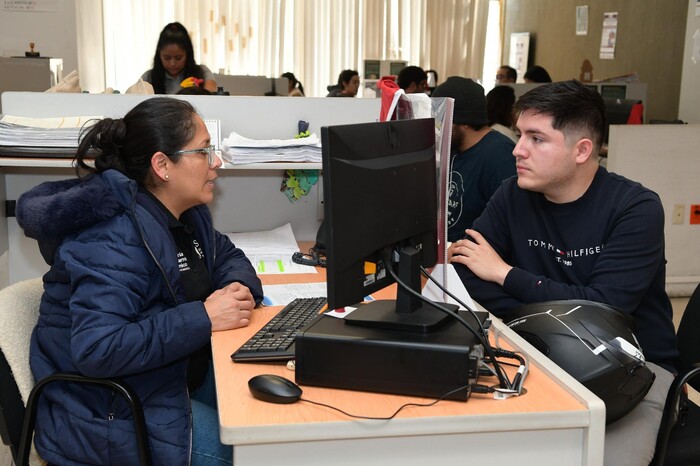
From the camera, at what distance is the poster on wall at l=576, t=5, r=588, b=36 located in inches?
282

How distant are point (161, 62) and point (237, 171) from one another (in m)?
1.94

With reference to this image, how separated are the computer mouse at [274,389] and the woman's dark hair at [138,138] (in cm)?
69

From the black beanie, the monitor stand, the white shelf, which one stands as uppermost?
the black beanie

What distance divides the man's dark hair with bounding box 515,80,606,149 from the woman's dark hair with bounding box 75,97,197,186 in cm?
85

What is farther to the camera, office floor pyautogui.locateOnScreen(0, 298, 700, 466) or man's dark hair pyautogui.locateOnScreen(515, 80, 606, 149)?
office floor pyautogui.locateOnScreen(0, 298, 700, 466)

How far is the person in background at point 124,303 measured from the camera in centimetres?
150

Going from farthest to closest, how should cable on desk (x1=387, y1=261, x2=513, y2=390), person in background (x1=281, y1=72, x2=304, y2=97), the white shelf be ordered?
person in background (x1=281, y1=72, x2=304, y2=97), the white shelf, cable on desk (x1=387, y1=261, x2=513, y2=390)

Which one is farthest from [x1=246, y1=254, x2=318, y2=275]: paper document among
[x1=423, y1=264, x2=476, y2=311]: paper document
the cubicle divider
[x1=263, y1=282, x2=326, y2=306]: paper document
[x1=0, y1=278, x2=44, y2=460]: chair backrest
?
[x1=0, y1=278, x2=44, y2=460]: chair backrest

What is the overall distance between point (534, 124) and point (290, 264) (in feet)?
3.07

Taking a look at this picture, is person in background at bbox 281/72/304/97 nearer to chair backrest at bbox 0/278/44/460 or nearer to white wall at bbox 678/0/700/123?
white wall at bbox 678/0/700/123

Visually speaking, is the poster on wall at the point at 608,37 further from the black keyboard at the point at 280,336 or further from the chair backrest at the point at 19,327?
the chair backrest at the point at 19,327

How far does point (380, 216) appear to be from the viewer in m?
1.33

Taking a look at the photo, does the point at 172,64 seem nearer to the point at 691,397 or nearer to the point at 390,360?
the point at 691,397

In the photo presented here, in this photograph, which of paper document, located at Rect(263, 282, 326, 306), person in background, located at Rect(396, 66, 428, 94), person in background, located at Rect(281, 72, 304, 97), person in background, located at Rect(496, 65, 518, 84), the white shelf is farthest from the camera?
person in background, located at Rect(496, 65, 518, 84)
